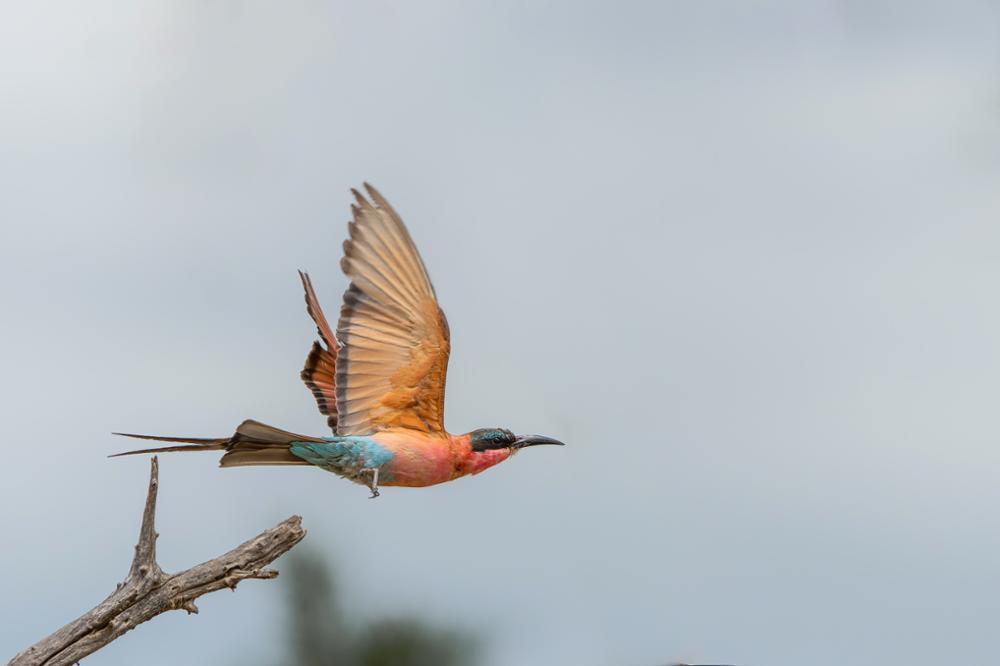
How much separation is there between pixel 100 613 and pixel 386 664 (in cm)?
1254

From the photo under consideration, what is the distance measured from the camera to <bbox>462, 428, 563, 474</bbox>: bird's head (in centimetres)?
539

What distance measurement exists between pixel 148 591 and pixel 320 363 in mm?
1397

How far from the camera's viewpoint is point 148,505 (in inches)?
185

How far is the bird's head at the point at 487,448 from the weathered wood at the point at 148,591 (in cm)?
81

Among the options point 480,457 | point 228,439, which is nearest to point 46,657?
point 228,439

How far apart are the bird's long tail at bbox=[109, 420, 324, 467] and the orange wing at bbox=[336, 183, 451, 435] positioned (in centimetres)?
40

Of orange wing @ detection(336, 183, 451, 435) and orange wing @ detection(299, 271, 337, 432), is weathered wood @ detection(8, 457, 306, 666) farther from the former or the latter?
orange wing @ detection(299, 271, 337, 432)

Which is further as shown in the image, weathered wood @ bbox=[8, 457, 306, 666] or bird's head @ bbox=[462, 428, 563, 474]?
bird's head @ bbox=[462, 428, 563, 474]

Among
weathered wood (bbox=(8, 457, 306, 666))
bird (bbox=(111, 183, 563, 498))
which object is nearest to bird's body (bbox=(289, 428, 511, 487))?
bird (bbox=(111, 183, 563, 498))

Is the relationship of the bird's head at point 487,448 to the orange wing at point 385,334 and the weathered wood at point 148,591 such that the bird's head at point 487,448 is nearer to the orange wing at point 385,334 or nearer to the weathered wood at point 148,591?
the orange wing at point 385,334

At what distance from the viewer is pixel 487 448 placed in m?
5.41

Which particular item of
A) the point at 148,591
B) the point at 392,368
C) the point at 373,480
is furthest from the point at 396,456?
the point at 148,591

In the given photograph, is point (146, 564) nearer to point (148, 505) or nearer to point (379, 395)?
point (148, 505)

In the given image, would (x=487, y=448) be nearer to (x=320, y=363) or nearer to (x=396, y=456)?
(x=396, y=456)
